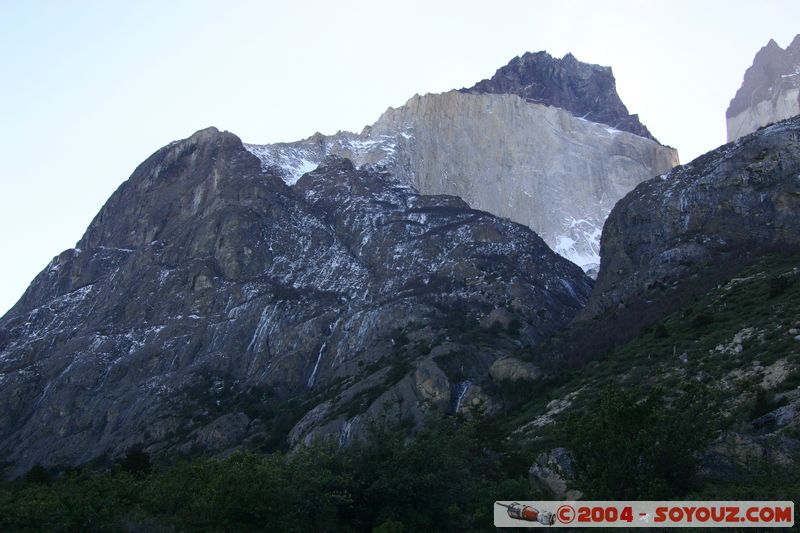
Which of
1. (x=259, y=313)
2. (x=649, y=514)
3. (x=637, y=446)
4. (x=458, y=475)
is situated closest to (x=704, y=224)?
(x=458, y=475)

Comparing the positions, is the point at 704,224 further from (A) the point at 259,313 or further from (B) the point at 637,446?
(B) the point at 637,446

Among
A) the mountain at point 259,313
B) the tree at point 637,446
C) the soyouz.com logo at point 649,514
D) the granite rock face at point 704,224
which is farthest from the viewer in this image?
the mountain at point 259,313

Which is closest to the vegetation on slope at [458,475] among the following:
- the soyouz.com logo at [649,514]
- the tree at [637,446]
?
the tree at [637,446]

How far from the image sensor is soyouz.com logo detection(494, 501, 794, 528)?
2439 centimetres

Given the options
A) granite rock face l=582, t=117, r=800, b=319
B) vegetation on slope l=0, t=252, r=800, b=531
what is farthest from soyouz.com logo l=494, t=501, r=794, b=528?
granite rock face l=582, t=117, r=800, b=319

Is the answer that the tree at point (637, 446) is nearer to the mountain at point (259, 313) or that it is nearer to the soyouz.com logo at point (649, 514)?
the soyouz.com logo at point (649, 514)

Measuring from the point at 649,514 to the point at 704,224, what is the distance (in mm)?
70389

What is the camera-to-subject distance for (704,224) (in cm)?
9025

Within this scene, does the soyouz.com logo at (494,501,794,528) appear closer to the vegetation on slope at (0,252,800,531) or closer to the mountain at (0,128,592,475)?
the vegetation on slope at (0,252,800,531)

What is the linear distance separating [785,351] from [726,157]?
53147 mm

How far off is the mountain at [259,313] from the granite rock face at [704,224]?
15918mm

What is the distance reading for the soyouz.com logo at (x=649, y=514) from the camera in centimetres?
2439

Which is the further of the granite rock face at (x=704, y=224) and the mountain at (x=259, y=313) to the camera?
the mountain at (x=259, y=313)

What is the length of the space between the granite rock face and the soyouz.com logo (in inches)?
1973
